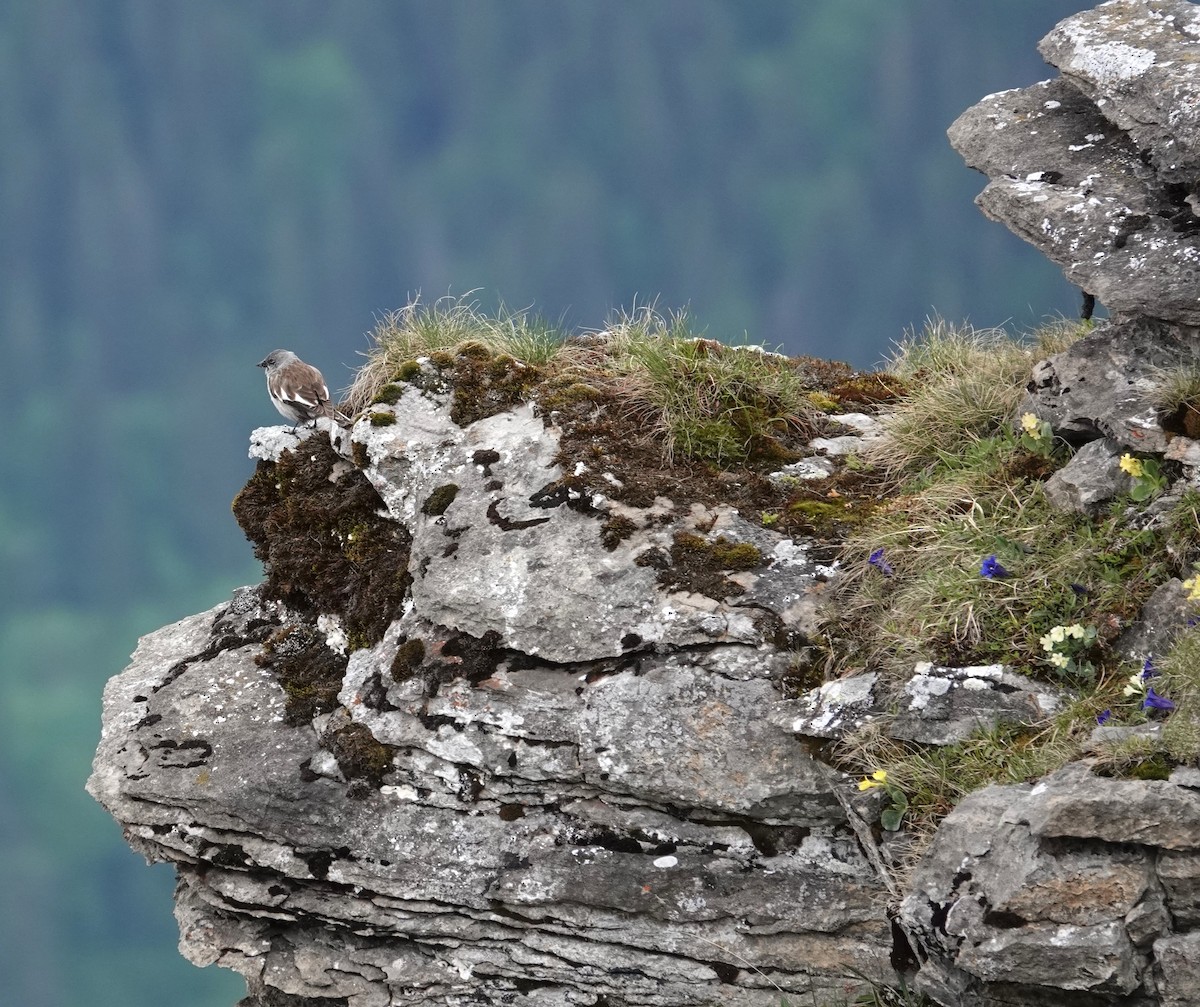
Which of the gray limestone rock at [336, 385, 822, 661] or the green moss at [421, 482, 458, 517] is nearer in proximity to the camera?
the gray limestone rock at [336, 385, 822, 661]

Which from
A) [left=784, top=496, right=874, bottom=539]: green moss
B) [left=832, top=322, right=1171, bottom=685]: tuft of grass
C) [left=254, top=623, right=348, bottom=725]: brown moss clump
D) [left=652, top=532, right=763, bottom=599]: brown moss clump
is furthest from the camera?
[left=254, top=623, right=348, bottom=725]: brown moss clump

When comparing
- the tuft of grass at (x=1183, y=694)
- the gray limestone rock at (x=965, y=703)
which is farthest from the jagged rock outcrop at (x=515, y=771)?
the tuft of grass at (x=1183, y=694)

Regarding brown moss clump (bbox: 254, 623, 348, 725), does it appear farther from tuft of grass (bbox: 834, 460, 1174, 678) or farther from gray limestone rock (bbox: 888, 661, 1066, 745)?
gray limestone rock (bbox: 888, 661, 1066, 745)

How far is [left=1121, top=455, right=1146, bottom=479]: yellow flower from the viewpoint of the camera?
313 inches

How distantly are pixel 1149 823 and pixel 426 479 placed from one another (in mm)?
5908

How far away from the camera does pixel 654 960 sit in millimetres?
8289

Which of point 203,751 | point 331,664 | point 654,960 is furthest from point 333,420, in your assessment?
point 654,960

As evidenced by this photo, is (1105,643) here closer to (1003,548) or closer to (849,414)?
(1003,548)

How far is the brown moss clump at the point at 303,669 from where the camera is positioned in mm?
9578

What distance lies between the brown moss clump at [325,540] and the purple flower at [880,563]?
3666 mm

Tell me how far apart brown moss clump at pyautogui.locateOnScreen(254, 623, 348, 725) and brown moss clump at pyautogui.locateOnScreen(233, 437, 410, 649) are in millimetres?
247

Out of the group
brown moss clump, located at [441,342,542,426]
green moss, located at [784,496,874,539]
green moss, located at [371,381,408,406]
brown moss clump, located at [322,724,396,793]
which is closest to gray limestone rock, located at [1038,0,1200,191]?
green moss, located at [784,496,874,539]

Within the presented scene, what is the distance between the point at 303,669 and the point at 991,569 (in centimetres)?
541

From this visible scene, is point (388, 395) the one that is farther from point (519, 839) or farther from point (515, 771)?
point (519, 839)
